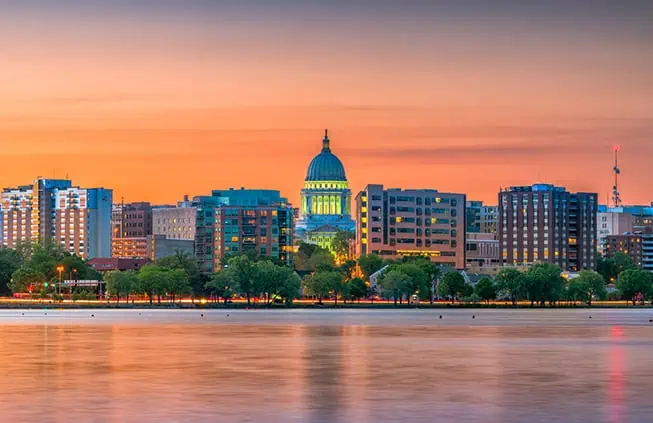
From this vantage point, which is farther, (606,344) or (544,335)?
(544,335)

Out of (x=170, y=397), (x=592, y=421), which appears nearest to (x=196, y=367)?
(x=170, y=397)

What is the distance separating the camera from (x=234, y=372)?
64.6 m

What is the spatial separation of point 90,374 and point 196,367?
5.94 metres

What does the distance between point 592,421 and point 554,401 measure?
5666 millimetres

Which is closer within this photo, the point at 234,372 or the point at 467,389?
the point at 467,389

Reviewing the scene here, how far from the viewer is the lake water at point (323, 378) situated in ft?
158

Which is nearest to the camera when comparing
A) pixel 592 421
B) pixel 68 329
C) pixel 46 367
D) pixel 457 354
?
pixel 592 421

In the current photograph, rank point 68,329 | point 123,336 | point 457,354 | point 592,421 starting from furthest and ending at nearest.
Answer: point 68,329 < point 123,336 < point 457,354 < point 592,421

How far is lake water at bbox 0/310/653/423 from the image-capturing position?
158 feet

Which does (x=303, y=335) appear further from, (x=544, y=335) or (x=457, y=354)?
(x=457, y=354)

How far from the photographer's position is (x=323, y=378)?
6166cm

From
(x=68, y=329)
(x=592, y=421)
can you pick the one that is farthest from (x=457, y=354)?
(x=68, y=329)

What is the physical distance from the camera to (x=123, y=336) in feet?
335

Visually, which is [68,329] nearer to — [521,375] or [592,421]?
[521,375]
